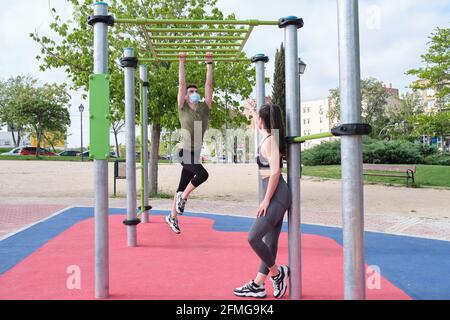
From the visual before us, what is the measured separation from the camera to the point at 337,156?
28.4m

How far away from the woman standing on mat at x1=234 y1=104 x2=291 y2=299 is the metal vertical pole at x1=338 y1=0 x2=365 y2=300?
0.86m

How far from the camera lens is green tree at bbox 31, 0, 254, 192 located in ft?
34.1

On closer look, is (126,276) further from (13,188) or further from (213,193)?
(13,188)

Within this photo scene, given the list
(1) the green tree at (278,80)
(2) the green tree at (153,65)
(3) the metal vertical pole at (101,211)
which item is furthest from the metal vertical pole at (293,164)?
(1) the green tree at (278,80)

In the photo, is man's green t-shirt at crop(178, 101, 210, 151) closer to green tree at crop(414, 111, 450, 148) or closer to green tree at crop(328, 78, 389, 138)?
green tree at crop(414, 111, 450, 148)

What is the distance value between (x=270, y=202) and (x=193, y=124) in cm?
204

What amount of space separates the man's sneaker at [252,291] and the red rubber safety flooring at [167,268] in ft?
0.23

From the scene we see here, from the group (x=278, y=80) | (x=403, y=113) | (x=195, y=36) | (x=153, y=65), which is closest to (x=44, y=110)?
(x=278, y=80)

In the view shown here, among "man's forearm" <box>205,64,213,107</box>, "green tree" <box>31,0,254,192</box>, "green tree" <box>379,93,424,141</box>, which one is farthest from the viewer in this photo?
"green tree" <box>379,93,424,141</box>

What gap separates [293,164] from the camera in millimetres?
3143

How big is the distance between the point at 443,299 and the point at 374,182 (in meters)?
14.8

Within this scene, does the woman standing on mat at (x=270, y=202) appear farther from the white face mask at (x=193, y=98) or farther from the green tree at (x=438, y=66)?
the green tree at (x=438, y=66)

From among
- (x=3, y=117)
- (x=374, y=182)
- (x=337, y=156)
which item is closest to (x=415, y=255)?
(x=374, y=182)

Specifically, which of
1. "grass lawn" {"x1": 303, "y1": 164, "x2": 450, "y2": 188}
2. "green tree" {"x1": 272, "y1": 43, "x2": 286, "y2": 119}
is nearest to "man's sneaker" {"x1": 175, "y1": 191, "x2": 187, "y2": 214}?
"grass lawn" {"x1": 303, "y1": 164, "x2": 450, "y2": 188}
